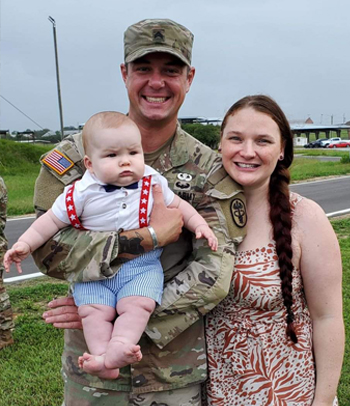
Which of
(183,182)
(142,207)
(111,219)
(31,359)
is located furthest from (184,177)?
(31,359)

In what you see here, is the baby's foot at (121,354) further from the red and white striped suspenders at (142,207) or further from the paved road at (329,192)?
the paved road at (329,192)

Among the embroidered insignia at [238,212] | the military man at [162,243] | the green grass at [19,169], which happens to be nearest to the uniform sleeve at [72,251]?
the military man at [162,243]

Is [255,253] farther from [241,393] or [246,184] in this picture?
[241,393]

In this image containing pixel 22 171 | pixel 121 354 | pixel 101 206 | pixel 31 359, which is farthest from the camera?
pixel 22 171

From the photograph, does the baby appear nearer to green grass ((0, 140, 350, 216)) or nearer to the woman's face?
the woman's face

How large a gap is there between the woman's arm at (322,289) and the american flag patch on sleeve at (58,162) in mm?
1039

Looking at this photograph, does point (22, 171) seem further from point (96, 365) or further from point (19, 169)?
point (96, 365)

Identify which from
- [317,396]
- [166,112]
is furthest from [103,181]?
[317,396]

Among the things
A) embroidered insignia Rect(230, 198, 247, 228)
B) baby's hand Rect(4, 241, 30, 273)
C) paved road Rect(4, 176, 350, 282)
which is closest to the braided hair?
embroidered insignia Rect(230, 198, 247, 228)

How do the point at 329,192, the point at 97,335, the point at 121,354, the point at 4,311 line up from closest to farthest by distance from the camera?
the point at 121,354 < the point at 97,335 < the point at 4,311 < the point at 329,192

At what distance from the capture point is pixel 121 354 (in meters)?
1.88

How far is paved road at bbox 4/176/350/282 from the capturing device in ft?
26.1

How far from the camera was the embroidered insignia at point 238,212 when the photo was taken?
2.19 metres

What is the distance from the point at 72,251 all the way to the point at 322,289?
1080 millimetres
